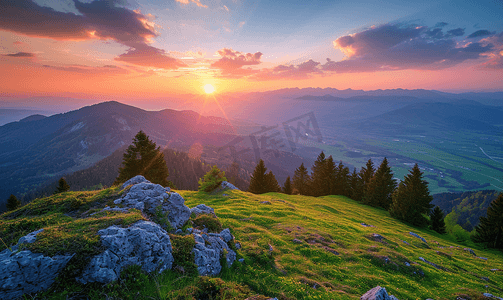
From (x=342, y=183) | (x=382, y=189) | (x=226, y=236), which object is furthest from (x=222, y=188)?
(x=382, y=189)

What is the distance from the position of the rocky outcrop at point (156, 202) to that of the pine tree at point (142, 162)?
2784 cm

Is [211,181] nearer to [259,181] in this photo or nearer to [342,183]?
[259,181]

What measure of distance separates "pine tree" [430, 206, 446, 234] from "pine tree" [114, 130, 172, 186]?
65272 millimetres

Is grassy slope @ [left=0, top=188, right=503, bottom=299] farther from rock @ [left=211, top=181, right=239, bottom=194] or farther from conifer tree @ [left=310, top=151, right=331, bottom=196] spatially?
conifer tree @ [left=310, top=151, right=331, bottom=196]

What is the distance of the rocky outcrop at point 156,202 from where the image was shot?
13312 millimetres

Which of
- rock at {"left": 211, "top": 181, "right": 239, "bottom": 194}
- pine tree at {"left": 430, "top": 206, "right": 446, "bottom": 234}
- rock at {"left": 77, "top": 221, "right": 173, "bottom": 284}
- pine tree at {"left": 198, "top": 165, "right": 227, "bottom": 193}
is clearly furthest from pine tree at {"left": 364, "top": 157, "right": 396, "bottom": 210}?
rock at {"left": 77, "top": 221, "right": 173, "bottom": 284}

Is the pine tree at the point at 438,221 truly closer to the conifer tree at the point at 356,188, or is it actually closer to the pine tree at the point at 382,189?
the pine tree at the point at 382,189

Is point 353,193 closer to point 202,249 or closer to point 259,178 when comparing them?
point 259,178

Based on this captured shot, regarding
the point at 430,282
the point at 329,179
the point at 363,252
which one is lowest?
the point at 329,179

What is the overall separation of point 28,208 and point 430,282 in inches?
1290

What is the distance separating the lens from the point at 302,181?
71750 mm

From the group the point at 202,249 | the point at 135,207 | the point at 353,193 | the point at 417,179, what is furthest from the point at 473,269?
the point at 353,193

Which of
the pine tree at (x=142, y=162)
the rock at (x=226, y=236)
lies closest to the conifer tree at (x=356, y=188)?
the rock at (x=226, y=236)

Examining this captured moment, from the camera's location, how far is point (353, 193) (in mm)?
60281
